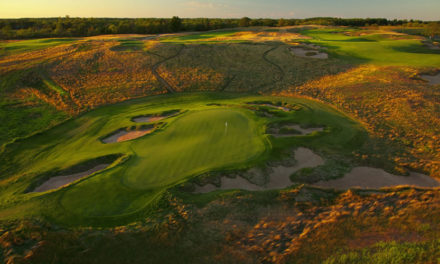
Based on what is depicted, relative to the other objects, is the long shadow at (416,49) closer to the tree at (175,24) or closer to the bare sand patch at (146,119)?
the bare sand patch at (146,119)

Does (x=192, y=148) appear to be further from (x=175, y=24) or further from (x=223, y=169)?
(x=175, y=24)

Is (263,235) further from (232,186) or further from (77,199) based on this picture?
(77,199)

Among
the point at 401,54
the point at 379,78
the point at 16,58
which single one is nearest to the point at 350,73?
the point at 379,78

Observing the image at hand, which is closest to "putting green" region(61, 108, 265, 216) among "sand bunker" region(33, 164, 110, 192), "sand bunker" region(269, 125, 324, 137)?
"sand bunker" region(269, 125, 324, 137)

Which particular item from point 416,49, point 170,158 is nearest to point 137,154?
point 170,158

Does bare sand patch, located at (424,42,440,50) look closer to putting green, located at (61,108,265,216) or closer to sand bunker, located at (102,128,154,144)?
putting green, located at (61,108,265,216)

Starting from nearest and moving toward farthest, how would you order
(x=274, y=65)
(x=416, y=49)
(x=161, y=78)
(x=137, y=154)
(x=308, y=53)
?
1. (x=137, y=154)
2. (x=161, y=78)
3. (x=274, y=65)
4. (x=308, y=53)
5. (x=416, y=49)
